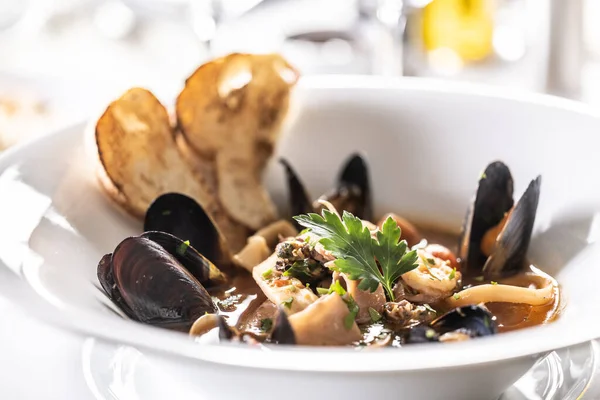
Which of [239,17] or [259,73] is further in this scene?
[239,17]

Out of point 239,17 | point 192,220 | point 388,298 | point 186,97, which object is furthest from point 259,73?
point 239,17

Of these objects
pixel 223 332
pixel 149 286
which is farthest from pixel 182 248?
pixel 223 332

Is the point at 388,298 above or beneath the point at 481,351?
beneath

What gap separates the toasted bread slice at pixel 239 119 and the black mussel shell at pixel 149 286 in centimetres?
66

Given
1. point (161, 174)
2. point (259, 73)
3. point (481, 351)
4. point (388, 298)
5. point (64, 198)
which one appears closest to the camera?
point (481, 351)

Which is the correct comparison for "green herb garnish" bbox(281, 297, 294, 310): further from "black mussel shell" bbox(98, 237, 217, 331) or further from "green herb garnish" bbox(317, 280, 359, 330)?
"black mussel shell" bbox(98, 237, 217, 331)

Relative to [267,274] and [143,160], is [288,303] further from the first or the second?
[143,160]

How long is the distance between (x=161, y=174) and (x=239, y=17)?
103 inches

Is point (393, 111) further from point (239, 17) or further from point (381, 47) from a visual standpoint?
point (239, 17)

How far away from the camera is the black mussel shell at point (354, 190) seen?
2297 millimetres

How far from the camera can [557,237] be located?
199 cm

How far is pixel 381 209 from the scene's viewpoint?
2.41m

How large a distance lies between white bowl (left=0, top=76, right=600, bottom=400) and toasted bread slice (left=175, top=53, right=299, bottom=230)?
0.08 meters

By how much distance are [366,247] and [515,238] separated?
46 centimetres
